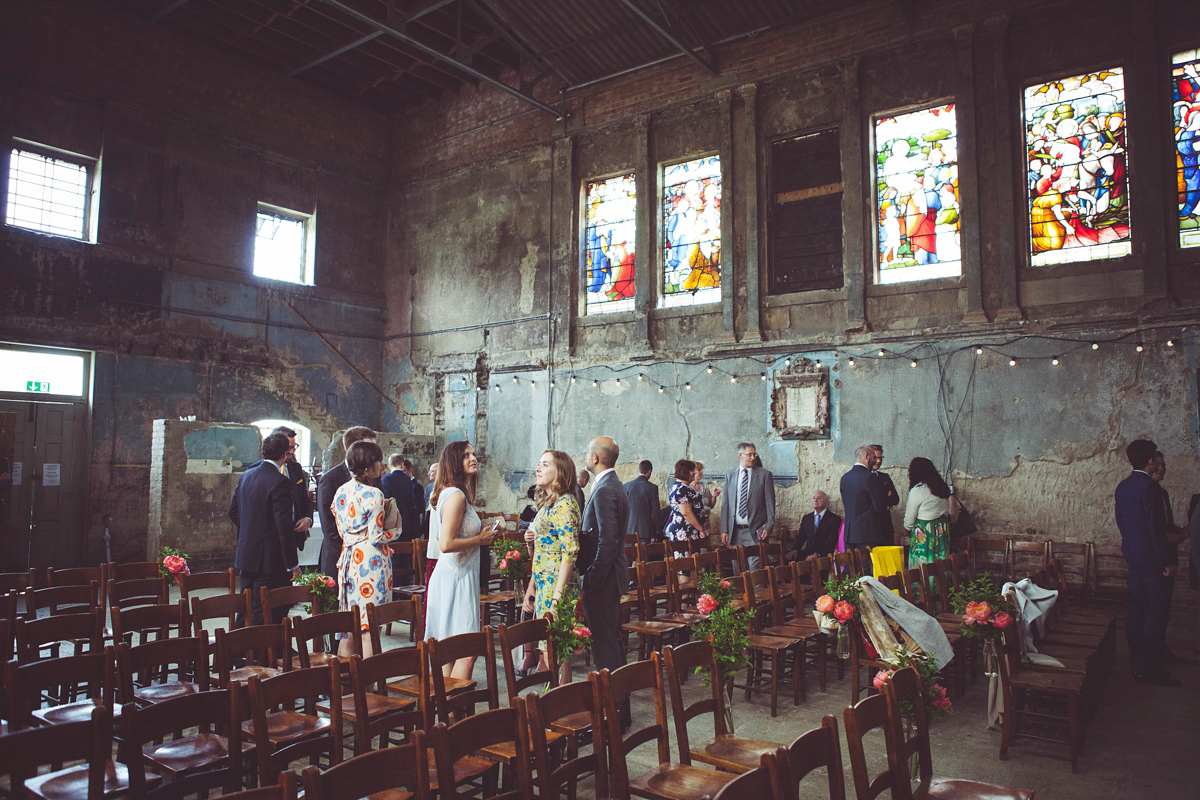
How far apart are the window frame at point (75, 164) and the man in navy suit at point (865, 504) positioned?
1162 cm

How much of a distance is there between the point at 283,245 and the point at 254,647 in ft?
40.5

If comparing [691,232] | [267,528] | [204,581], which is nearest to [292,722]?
[204,581]

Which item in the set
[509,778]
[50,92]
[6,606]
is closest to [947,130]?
[509,778]

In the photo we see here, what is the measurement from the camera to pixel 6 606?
471 cm

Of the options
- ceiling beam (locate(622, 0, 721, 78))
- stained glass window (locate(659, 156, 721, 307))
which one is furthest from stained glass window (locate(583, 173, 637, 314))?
ceiling beam (locate(622, 0, 721, 78))

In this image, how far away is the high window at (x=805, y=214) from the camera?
450 inches

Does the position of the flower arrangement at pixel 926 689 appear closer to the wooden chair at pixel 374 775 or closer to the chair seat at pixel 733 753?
the chair seat at pixel 733 753

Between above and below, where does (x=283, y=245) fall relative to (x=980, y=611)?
above

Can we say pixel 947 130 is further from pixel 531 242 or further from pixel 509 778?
pixel 509 778

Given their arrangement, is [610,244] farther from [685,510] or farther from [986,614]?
[986,614]

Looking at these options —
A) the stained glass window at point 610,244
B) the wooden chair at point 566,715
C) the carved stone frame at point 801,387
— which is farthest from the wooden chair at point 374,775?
the stained glass window at point 610,244

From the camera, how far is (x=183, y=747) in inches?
133

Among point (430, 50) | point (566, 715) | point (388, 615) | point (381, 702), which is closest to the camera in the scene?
point (566, 715)

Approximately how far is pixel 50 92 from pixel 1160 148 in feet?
49.0
